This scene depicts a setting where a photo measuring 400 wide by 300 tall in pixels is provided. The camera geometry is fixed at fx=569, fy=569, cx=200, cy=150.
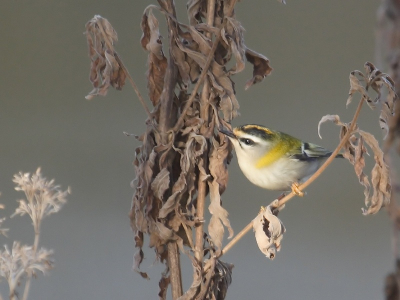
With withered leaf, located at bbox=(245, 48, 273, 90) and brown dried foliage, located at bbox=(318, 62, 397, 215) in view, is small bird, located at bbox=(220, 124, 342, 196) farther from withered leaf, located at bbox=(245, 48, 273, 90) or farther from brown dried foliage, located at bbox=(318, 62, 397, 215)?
brown dried foliage, located at bbox=(318, 62, 397, 215)

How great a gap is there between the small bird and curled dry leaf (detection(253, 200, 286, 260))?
0.37 meters

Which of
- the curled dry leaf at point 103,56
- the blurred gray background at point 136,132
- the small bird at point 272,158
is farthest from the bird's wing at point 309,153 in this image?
the blurred gray background at point 136,132

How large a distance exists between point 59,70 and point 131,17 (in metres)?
0.38

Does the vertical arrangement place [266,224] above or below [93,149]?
below

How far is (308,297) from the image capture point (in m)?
2.51

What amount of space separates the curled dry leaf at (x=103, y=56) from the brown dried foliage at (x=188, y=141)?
Result: 5cm

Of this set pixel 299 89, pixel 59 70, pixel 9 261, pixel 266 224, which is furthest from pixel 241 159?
pixel 59 70

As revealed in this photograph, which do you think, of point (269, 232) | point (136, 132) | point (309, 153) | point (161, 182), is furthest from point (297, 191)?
point (136, 132)

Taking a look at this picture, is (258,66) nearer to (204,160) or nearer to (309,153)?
(204,160)

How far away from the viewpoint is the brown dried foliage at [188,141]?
2.69ft

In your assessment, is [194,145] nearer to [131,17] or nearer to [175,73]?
[175,73]

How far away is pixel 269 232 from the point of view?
2.70ft

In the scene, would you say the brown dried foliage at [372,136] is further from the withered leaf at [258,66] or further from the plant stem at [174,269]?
the plant stem at [174,269]

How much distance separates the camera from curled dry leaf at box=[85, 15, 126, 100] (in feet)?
2.71
